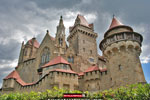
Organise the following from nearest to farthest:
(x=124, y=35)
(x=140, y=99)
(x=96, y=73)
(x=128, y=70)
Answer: (x=140, y=99) → (x=128, y=70) → (x=124, y=35) → (x=96, y=73)

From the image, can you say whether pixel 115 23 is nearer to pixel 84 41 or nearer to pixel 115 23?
pixel 115 23

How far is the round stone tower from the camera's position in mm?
17266

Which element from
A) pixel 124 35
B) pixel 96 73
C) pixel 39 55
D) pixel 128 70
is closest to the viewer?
pixel 128 70

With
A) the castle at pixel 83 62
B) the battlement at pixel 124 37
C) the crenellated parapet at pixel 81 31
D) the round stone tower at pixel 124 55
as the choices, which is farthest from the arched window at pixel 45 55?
the battlement at pixel 124 37

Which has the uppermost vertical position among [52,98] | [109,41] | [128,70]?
[109,41]

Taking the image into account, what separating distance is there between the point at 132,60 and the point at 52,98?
11875 millimetres

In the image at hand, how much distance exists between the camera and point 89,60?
33.1 m

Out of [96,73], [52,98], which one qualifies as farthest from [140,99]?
[96,73]

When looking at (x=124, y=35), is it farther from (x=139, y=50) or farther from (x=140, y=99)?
(x=140, y=99)

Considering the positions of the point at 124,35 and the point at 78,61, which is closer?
the point at 124,35

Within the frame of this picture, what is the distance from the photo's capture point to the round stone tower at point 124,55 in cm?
1727

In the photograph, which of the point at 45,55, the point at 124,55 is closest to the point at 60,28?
the point at 45,55

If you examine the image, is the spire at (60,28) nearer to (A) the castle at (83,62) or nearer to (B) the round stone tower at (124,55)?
(A) the castle at (83,62)

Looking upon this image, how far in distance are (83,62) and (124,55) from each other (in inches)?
548
